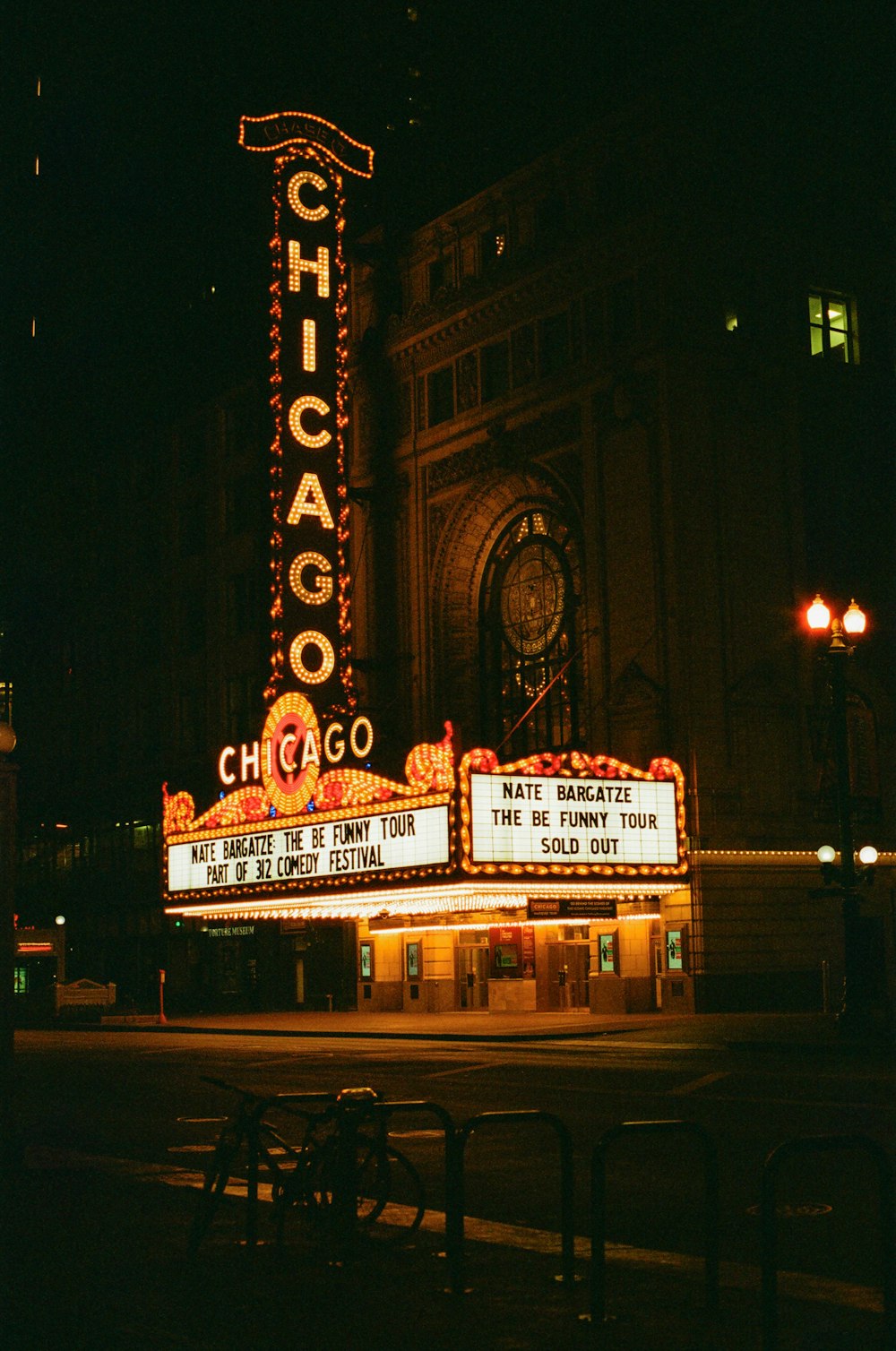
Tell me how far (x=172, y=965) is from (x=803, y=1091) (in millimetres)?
46815

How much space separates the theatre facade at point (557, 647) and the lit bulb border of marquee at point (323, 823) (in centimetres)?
10

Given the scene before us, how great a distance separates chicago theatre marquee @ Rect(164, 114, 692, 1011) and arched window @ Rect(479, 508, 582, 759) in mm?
5672

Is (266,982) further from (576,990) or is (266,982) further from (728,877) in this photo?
(728,877)

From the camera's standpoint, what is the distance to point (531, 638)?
46938mm

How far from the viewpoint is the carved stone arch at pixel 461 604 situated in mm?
47906

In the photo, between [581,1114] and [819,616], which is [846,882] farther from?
[581,1114]

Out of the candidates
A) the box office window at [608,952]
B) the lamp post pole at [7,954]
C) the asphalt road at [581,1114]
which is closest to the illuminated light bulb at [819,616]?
the asphalt road at [581,1114]

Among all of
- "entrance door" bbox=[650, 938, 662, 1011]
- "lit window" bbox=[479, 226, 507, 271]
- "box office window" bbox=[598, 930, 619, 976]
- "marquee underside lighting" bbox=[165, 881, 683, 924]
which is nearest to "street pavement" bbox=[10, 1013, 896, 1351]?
"marquee underside lighting" bbox=[165, 881, 683, 924]

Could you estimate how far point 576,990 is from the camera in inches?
1731

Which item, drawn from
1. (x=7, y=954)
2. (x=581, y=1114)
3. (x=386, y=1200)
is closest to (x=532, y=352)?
(x=581, y=1114)

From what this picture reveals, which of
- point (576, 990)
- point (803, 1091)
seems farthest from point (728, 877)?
point (803, 1091)

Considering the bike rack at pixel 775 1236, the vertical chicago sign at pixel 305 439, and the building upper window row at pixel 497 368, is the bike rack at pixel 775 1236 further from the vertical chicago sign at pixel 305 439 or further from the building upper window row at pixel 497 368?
the building upper window row at pixel 497 368

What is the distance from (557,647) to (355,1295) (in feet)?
126

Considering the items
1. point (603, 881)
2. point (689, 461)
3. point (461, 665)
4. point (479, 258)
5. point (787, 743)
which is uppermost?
point (479, 258)
